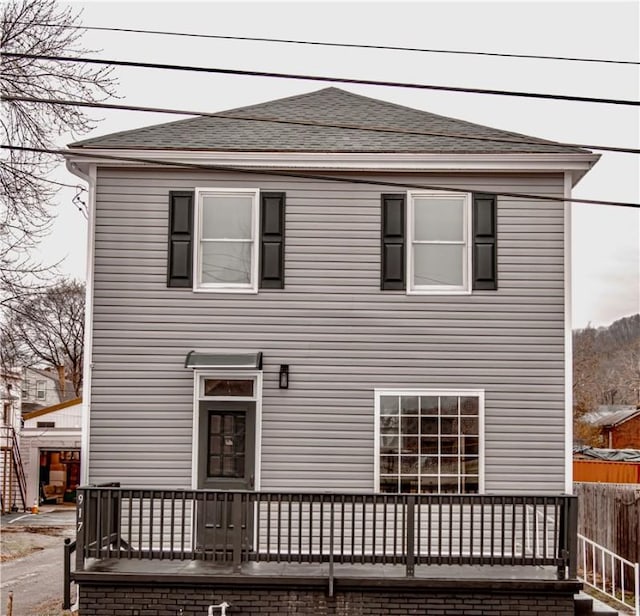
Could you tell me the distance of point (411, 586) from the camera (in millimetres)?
10062

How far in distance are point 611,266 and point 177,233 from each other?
57.0 meters

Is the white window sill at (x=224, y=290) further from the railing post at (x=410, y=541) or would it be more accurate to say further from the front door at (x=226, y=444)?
the railing post at (x=410, y=541)

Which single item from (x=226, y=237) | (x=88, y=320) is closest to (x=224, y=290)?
(x=226, y=237)

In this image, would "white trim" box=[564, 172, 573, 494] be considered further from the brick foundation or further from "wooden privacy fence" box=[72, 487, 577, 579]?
Answer: the brick foundation

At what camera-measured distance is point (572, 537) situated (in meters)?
10.1

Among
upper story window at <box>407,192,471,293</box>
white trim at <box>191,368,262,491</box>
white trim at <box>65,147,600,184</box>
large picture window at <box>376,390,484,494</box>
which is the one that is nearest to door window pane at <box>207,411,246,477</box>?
white trim at <box>191,368,262,491</box>

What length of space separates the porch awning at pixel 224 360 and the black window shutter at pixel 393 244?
76.1 inches

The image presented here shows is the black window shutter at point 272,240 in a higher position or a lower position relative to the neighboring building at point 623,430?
higher

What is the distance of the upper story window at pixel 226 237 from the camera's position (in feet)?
40.1

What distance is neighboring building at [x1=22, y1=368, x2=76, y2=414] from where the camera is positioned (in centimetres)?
4884

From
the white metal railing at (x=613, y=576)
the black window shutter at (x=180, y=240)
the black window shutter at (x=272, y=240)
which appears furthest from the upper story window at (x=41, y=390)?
the black window shutter at (x=272, y=240)

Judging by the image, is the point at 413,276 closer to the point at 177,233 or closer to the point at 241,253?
the point at 241,253

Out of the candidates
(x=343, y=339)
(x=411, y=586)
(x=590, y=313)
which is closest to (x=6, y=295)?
(x=343, y=339)

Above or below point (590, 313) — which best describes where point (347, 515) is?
below
